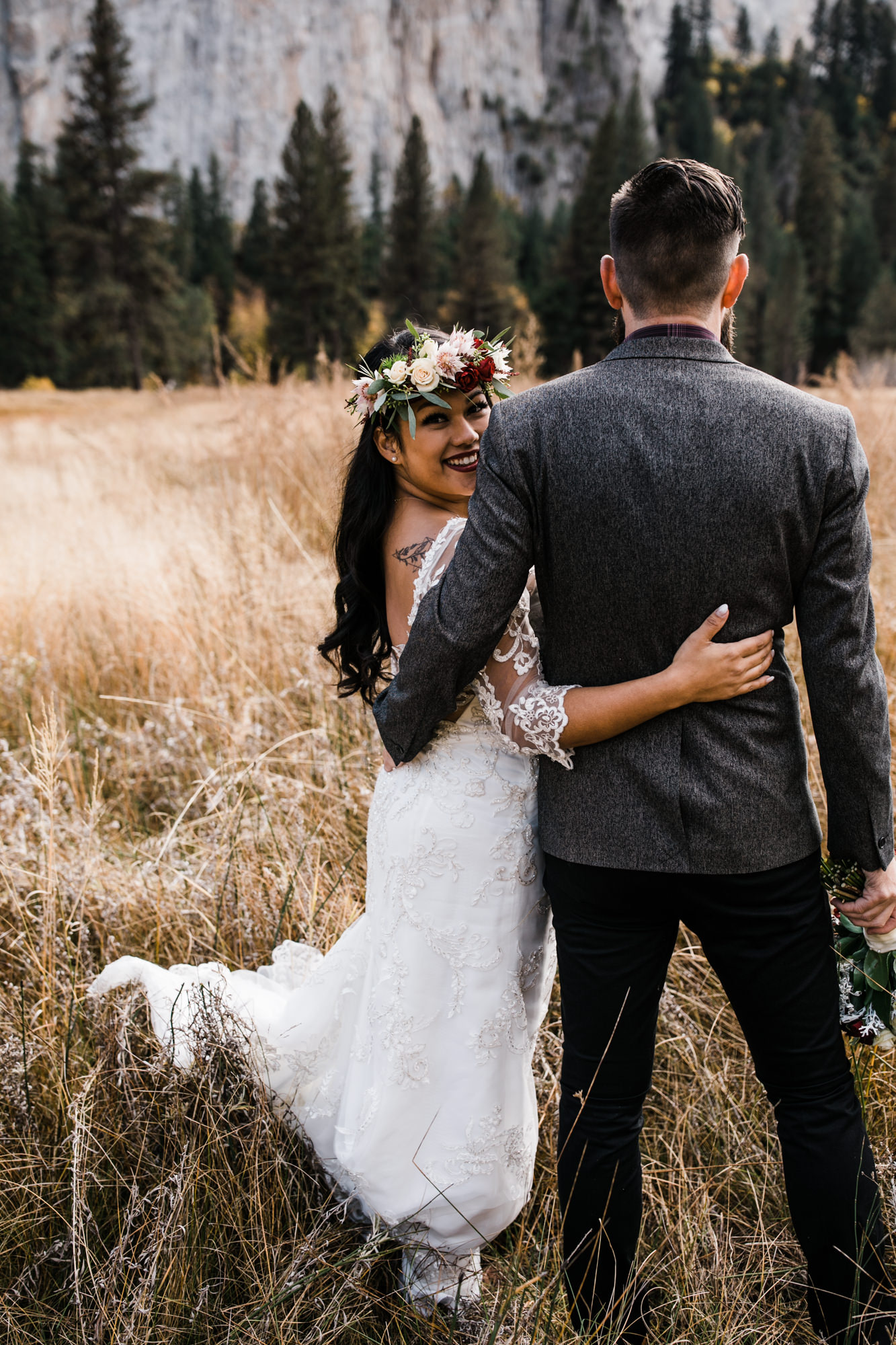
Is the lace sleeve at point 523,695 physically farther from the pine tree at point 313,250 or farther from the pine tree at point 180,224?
the pine tree at point 180,224

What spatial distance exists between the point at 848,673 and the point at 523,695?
1.89ft

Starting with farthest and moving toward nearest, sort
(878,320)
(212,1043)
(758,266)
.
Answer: (758,266) < (878,320) < (212,1043)

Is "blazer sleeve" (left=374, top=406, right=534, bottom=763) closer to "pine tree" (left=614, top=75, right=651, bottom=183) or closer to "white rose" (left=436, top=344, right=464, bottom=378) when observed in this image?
"white rose" (left=436, top=344, right=464, bottom=378)

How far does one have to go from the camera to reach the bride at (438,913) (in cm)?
194

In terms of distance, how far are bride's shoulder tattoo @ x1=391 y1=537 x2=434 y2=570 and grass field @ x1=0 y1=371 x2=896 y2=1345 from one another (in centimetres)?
108

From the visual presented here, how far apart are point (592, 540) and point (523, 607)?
269 mm

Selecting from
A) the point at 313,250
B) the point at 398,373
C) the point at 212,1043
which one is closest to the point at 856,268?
the point at 313,250

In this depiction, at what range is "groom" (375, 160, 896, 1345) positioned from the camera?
147cm

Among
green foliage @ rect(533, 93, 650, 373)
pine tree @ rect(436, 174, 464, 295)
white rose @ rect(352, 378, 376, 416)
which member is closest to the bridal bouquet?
white rose @ rect(352, 378, 376, 416)

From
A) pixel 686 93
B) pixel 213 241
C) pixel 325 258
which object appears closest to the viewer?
pixel 325 258

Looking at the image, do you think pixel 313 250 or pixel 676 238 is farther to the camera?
pixel 313 250

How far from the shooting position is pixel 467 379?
200cm

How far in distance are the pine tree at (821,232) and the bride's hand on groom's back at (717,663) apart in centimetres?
5976

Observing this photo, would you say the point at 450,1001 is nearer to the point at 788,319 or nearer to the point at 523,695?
the point at 523,695
